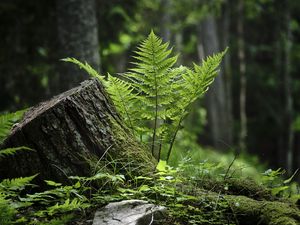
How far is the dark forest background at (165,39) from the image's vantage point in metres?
7.06

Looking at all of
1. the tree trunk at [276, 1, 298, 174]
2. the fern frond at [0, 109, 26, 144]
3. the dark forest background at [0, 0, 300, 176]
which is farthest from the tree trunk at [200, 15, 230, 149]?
the fern frond at [0, 109, 26, 144]

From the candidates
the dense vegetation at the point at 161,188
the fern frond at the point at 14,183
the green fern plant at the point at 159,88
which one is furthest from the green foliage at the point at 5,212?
the green fern plant at the point at 159,88

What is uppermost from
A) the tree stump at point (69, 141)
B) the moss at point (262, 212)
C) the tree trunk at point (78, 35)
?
the tree trunk at point (78, 35)

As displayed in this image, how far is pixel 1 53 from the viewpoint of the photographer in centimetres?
887

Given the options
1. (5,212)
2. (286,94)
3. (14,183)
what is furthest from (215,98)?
(5,212)

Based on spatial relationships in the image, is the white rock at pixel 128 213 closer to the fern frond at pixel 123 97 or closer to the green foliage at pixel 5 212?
the green foliage at pixel 5 212

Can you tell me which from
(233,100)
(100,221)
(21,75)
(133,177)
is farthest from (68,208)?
(233,100)

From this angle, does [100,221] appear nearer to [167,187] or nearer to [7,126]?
[167,187]

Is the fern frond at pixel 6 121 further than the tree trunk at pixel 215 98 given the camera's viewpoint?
No

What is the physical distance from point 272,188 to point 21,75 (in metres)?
6.22

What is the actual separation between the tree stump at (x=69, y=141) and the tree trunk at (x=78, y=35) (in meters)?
3.16

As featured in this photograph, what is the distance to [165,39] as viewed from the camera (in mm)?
13016

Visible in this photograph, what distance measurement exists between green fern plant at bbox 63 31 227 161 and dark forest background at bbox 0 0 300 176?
0.55 metres

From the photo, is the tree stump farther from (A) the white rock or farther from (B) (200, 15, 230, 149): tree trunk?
(B) (200, 15, 230, 149): tree trunk
